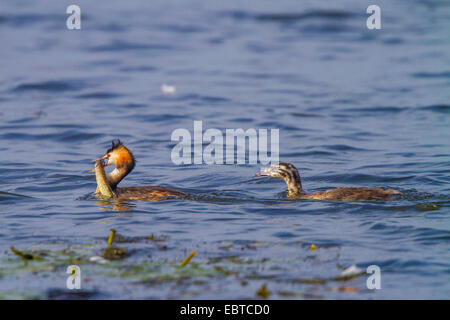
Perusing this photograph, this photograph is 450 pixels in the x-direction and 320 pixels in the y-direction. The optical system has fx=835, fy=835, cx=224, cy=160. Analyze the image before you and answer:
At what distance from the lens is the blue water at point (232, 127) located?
8.65 m

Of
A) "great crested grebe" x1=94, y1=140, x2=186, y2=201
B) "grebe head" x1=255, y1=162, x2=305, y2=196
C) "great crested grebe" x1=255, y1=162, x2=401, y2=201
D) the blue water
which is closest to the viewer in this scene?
the blue water

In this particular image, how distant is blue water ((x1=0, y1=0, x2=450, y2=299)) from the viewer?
340 inches

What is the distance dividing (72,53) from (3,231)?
61.5 feet

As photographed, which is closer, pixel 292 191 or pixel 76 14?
pixel 292 191

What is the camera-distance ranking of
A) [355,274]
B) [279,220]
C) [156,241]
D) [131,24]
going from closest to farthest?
[355,274]
[156,241]
[279,220]
[131,24]

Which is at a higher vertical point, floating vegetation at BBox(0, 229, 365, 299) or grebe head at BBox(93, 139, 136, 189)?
grebe head at BBox(93, 139, 136, 189)

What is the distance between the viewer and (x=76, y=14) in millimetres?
33406

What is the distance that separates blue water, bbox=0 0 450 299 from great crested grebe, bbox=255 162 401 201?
0.24m

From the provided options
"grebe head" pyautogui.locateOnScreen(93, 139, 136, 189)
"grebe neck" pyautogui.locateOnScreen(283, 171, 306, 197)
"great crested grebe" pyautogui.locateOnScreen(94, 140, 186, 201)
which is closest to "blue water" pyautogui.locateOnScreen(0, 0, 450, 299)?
"great crested grebe" pyautogui.locateOnScreen(94, 140, 186, 201)

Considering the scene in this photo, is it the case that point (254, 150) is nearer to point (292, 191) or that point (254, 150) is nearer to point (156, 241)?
point (292, 191)

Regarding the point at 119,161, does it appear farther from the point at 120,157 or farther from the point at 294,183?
the point at 294,183

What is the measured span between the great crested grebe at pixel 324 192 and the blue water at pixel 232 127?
0.24m

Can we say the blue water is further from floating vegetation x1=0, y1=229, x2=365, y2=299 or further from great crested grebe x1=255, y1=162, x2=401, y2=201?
great crested grebe x1=255, y1=162, x2=401, y2=201
